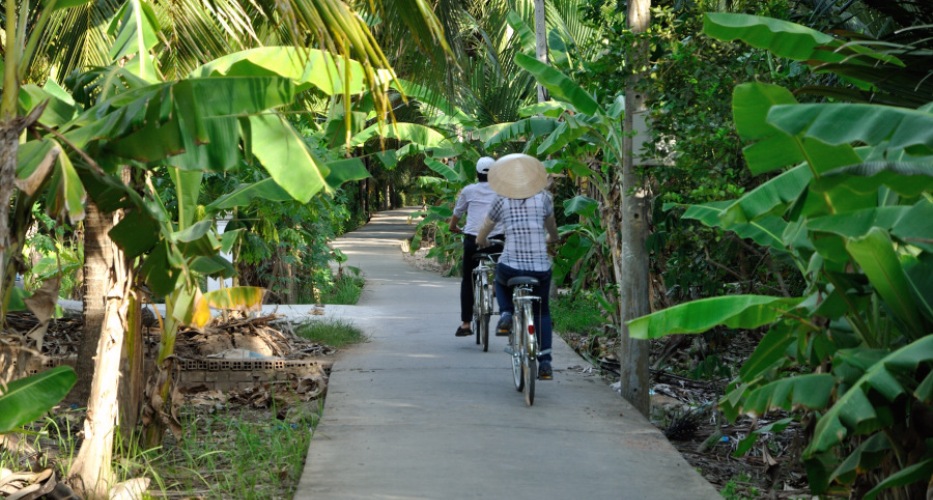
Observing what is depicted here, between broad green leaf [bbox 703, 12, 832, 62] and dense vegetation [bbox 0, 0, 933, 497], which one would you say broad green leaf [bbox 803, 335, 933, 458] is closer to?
dense vegetation [bbox 0, 0, 933, 497]

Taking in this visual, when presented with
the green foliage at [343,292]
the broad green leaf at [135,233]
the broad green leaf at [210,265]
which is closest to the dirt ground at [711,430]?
the broad green leaf at [210,265]

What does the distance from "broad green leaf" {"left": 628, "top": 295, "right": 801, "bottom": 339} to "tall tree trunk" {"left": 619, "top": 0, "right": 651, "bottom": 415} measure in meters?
2.75

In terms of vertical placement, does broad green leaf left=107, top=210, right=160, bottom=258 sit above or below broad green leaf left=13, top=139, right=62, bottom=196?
below

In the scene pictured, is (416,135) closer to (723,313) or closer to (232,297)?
(232,297)

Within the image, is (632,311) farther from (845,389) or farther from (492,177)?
(845,389)

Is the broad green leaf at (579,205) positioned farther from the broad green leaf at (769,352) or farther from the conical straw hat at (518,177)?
the broad green leaf at (769,352)

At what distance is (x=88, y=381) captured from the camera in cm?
853

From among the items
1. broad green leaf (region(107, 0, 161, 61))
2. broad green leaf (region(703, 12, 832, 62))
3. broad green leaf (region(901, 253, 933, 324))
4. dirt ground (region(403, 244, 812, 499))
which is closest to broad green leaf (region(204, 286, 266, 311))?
broad green leaf (region(107, 0, 161, 61))

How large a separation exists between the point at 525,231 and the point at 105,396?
3.93m

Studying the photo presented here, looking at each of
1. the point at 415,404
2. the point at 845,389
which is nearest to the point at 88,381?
the point at 415,404

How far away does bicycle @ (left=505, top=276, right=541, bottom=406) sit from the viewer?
8156mm

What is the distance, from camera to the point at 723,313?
219 inches

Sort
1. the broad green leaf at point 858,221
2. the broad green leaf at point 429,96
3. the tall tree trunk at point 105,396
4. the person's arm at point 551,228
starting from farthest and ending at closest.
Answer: the broad green leaf at point 429,96, the person's arm at point 551,228, the tall tree trunk at point 105,396, the broad green leaf at point 858,221

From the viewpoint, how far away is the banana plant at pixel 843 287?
4.32 m
